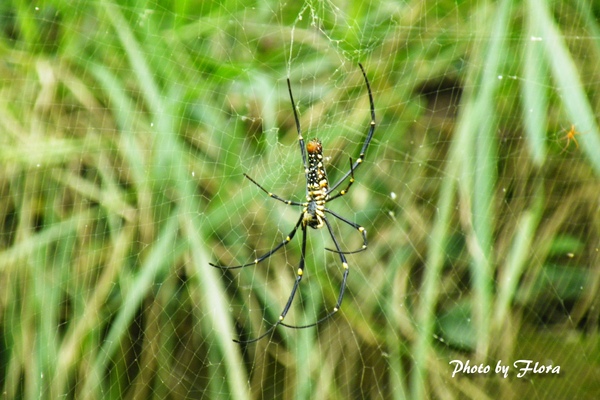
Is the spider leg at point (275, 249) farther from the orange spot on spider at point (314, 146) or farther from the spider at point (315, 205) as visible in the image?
the orange spot on spider at point (314, 146)

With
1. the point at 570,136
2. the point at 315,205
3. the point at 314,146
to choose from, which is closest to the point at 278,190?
the point at 315,205

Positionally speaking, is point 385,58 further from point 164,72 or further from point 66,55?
point 66,55

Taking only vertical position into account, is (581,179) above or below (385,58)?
below

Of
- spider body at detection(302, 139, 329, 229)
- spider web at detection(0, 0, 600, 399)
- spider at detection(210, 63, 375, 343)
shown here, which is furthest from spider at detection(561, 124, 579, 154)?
spider body at detection(302, 139, 329, 229)

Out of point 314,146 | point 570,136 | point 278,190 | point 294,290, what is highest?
point 570,136

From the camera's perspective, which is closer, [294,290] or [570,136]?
[294,290]

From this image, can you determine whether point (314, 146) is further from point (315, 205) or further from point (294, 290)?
point (294, 290)

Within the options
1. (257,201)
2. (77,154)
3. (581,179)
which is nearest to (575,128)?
(581,179)

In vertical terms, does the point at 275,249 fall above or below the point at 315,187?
below
